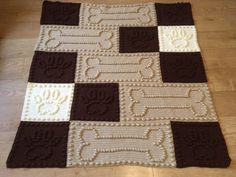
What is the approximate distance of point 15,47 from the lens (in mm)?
1293

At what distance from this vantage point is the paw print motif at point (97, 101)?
1.09 m

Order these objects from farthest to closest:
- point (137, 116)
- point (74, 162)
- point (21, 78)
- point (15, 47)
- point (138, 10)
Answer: point (138, 10), point (15, 47), point (21, 78), point (137, 116), point (74, 162)

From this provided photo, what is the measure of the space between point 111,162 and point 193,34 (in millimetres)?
728

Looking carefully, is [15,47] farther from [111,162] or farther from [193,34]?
[193,34]

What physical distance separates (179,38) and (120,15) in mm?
313

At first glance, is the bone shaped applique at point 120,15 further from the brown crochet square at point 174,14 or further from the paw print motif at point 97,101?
the paw print motif at point 97,101

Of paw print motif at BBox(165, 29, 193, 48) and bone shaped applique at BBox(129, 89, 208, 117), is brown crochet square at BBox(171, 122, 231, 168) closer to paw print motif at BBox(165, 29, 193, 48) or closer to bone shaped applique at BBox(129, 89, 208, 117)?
bone shaped applique at BBox(129, 89, 208, 117)

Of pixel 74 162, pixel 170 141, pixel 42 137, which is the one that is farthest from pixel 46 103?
pixel 170 141

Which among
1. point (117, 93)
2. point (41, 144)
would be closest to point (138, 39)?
point (117, 93)

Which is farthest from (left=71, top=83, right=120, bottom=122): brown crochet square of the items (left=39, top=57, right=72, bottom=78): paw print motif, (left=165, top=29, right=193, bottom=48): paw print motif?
(left=165, top=29, right=193, bottom=48): paw print motif

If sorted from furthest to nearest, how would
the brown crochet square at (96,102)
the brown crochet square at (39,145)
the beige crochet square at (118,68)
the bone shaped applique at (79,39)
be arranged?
the bone shaped applique at (79,39), the beige crochet square at (118,68), the brown crochet square at (96,102), the brown crochet square at (39,145)

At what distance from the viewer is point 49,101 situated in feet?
3.65

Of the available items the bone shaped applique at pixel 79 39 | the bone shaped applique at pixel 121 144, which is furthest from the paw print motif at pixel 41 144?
the bone shaped applique at pixel 79 39

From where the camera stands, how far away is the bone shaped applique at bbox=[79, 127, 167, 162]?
3.27 ft
